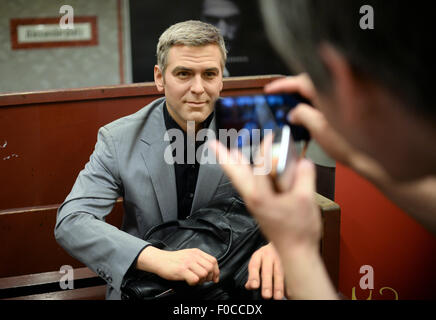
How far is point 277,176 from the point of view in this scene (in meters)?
0.56

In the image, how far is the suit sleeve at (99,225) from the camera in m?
1.32

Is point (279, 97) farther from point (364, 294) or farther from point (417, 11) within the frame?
point (364, 294)

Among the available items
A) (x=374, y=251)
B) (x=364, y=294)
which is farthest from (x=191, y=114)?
(x=364, y=294)

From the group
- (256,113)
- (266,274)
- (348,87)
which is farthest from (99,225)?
(348,87)

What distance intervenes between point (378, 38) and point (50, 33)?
12.2ft

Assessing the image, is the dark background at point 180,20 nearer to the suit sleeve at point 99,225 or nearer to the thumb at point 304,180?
the suit sleeve at point 99,225

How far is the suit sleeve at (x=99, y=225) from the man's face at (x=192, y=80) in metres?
0.26

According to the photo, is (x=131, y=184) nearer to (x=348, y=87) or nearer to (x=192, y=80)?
(x=192, y=80)

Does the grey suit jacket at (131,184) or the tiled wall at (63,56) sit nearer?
the grey suit jacket at (131,184)

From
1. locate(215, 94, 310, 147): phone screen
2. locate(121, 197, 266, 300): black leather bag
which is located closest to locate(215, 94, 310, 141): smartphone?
locate(215, 94, 310, 147): phone screen

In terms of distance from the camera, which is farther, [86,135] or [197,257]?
[86,135]

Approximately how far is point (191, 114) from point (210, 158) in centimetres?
16

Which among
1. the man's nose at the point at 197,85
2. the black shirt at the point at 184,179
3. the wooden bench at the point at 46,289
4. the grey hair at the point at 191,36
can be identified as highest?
the grey hair at the point at 191,36

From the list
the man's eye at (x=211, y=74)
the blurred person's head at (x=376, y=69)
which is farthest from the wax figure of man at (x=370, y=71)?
the man's eye at (x=211, y=74)
